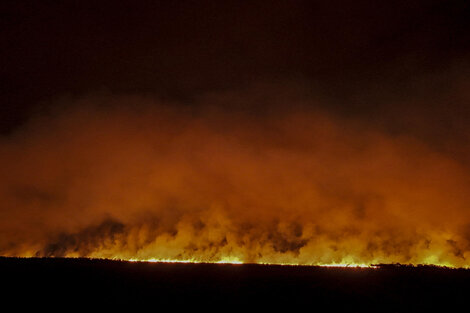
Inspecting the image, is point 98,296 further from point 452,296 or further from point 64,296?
point 452,296

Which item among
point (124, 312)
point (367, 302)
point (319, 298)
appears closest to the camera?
point (124, 312)

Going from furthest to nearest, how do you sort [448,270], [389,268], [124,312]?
[389,268] < [448,270] < [124,312]

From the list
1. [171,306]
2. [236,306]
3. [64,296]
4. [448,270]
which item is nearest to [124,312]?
[171,306]

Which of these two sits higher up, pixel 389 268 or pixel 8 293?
pixel 389 268

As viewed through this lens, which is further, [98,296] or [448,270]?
[448,270]

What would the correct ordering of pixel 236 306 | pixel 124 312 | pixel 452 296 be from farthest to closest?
pixel 452 296 < pixel 236 306 < pixel 124 312

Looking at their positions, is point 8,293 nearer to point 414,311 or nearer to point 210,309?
point 210,309

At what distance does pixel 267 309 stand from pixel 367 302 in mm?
14890

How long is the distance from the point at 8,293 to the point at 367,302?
44591mm

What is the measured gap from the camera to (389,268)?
13638 cm

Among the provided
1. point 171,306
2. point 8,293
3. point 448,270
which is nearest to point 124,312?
point 171,306

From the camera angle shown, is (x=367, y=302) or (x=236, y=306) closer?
(x=236, y=306)

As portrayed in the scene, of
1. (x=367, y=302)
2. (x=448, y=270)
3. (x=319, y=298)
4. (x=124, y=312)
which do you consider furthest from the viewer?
(x=448, y=270)

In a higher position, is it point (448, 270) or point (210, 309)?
point (448, 270)
